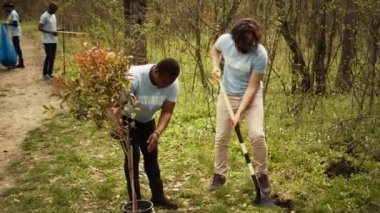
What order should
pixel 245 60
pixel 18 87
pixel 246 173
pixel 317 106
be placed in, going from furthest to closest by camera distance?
1. pixel 18 87
2. pixel 317 106
3. pixel 246 173
4. pixel 245 60

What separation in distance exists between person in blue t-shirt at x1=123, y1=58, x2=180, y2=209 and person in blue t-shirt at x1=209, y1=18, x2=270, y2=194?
0.71 meters

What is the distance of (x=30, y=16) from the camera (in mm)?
28734

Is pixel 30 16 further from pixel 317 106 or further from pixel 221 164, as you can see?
pixel 221 164

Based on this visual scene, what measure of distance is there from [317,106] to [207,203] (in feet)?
13.5

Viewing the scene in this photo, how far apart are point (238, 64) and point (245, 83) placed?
0.68ft

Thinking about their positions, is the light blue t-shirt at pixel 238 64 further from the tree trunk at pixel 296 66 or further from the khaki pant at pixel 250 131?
the tree trunk at pixel 296 66

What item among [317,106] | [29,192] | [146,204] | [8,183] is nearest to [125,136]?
[146,204]

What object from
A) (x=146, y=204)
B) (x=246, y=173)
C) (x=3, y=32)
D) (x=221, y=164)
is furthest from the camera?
(x=3, y=32)

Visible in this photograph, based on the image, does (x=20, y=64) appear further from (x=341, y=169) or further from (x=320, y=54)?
(x=341, y=169)

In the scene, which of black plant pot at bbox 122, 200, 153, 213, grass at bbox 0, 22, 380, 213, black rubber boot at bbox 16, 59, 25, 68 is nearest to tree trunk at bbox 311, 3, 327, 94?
grass at bbox 0, 22, 380, 213

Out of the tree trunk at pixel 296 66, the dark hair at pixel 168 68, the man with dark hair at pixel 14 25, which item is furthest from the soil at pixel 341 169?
the man with dark hair at pixel 14 25

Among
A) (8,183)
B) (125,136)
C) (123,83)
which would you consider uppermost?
(123,83)

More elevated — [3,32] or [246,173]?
[3,32]

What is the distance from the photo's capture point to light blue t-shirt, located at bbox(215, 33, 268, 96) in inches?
190
